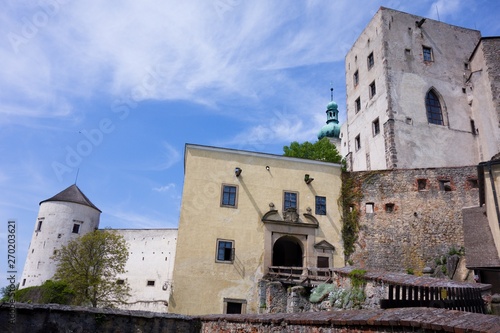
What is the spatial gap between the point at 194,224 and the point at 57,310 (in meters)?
14.5

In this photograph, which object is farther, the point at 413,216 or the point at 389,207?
the point at 389,207

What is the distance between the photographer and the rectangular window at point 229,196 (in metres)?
23.6

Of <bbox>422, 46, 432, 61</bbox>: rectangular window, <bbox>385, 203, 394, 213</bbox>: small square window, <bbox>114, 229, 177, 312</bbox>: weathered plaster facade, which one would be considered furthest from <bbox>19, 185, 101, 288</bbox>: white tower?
<bbox>422, 46, 432, 61</bbox>: rectangular window

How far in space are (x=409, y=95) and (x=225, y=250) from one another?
58.8ft

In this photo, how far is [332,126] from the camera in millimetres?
61375

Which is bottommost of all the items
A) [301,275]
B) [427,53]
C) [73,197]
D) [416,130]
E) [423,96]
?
[301,275]

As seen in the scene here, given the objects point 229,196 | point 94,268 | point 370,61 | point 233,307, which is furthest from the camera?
point 370,61

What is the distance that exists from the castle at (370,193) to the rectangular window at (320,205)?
7 cm

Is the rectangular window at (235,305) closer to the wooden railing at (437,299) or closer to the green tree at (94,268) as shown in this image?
the green tree at (94,268)

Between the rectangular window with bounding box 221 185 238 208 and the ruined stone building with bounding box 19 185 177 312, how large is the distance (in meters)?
10.2

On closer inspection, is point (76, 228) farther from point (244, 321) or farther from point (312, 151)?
point (244, 321)

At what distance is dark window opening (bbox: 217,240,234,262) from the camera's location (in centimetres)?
2238

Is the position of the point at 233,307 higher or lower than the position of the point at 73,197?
lower

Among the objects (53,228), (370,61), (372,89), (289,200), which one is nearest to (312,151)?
(372,89)
